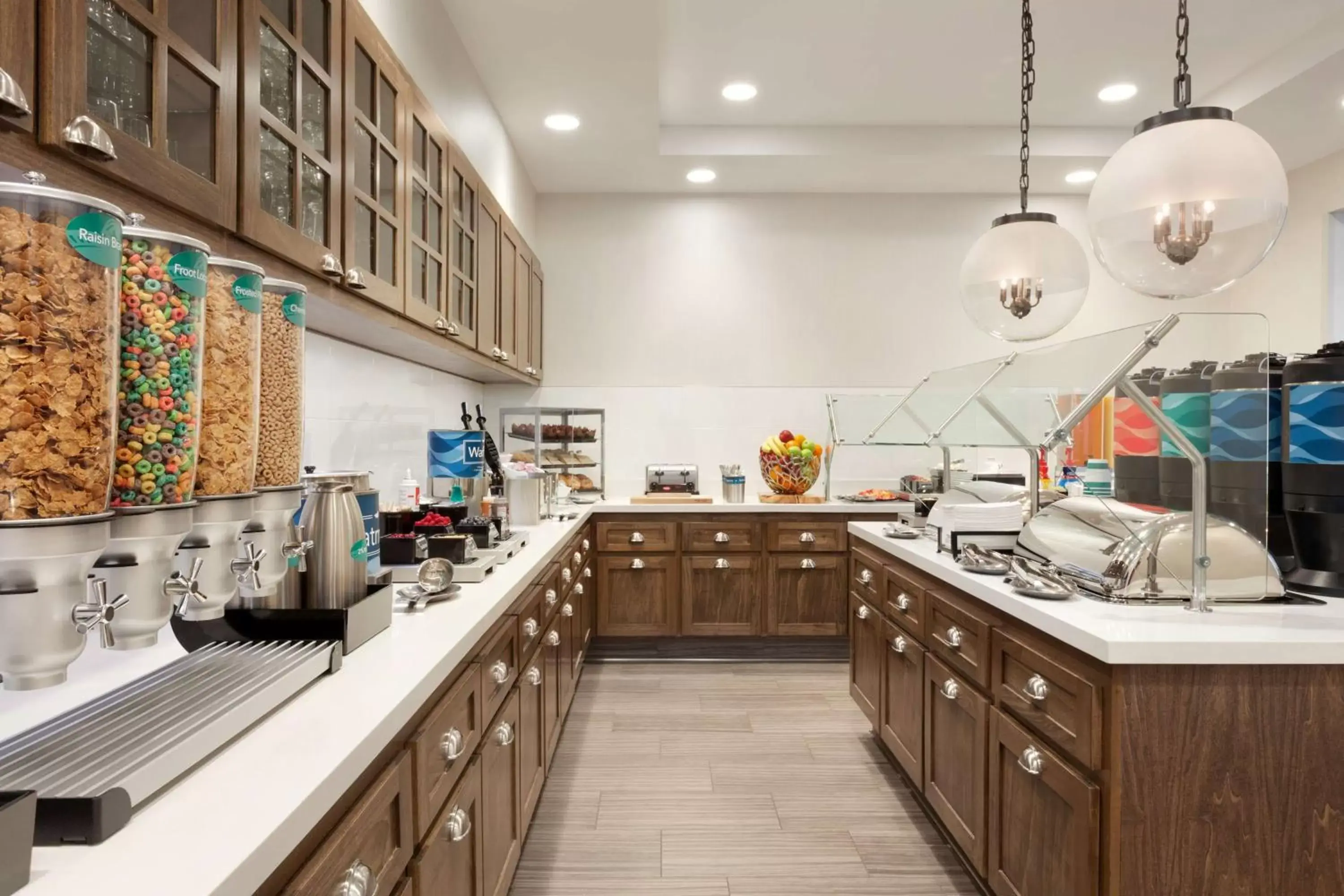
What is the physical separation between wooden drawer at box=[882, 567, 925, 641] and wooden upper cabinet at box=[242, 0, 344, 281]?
1.87 m

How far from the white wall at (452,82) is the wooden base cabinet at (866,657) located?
2391 mm

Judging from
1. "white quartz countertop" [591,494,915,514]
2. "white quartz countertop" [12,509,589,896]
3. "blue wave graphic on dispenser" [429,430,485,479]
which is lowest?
"white quartz countertop" [12,509,589,896]

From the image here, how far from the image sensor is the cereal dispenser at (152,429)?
757 mm

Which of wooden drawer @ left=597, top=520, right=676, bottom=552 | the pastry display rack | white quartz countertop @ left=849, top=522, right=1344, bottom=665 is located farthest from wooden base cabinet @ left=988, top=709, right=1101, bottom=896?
the pastry display rack

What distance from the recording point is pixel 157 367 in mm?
785

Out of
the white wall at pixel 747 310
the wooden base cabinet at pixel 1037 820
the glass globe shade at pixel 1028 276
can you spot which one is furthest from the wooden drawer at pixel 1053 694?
the white wall at pixel 747 310

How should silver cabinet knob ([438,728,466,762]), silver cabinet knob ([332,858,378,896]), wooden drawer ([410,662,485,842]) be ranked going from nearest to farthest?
1. silver cabinet knob ([332,858,378,896])
2. wooden drawer ([410,662,485,842])
3. silver cabinet knob ([438,728,466,762])

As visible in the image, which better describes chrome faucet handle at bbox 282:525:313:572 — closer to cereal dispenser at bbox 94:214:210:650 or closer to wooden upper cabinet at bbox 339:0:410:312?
cereal dispenser at bbox 94:214:210:650

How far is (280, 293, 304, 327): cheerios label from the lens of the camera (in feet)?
3.57

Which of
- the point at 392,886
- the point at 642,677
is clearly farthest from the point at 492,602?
the point at 642,677

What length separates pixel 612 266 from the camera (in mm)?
4945

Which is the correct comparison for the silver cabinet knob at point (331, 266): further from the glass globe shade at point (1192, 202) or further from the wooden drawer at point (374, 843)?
the glass globe shade at point (1192, 202)

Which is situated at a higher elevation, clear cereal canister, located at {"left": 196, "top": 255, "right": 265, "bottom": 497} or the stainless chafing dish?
clear cereal canister, located at {"left": 196, "top": 255, "right": 265, "bottom": 497}

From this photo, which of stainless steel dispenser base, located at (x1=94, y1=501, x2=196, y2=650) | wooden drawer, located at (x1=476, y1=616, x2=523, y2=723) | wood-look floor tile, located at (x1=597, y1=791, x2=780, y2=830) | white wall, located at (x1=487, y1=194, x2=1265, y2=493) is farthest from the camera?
white wall, located at (x1=487, y1=194, x2=1265, y2=493)
